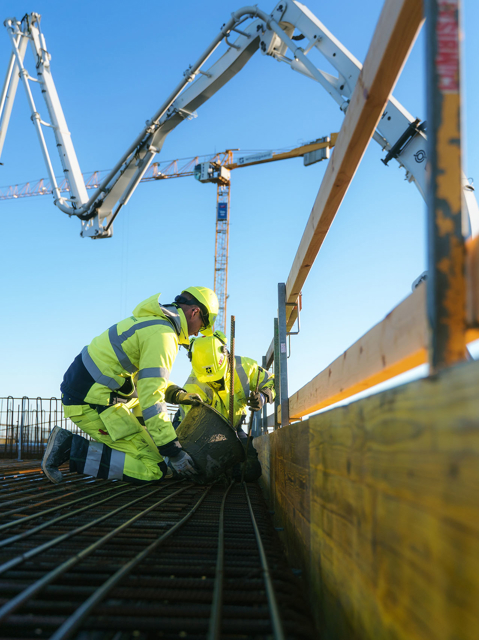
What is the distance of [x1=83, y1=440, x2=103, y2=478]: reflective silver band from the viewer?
470 centimetres

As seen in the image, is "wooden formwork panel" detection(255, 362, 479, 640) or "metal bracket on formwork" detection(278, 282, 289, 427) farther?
"metal bracket on formwork" detection(278, 282, 289, 427)

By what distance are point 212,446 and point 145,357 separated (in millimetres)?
1028

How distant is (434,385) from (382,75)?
1.10m

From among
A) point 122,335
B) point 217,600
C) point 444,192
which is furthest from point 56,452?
point 444,192

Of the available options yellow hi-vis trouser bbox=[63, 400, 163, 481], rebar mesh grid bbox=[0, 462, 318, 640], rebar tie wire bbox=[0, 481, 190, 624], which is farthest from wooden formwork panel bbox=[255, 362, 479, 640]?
yellow hi-vis trouser bbox=[63, 400, 163, 481]

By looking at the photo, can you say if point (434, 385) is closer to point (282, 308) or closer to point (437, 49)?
point (437, 49)

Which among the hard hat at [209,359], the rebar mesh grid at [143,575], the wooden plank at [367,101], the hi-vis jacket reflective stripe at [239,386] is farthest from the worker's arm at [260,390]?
the wooden plank at [367,101]

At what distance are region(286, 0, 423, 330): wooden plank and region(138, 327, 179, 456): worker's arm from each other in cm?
187

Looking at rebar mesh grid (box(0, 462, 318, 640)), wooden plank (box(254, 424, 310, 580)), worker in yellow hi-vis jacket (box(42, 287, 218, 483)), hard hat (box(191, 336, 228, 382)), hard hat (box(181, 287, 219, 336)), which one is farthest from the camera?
hard hat (box(191, 336, 228, 382))

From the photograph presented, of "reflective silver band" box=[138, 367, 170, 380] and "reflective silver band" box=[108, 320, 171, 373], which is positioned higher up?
"reflective silver band" box=[108, 320, 171, 373]

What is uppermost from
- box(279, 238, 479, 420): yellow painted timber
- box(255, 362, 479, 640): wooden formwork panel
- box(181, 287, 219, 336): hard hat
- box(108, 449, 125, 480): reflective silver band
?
box(181, 287, 219, 336): hard hat

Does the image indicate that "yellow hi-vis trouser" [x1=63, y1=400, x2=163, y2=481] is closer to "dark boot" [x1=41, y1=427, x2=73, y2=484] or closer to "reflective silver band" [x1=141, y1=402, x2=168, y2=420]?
"dark boot" [x1=41, y1=427, x2=73, y2=484]

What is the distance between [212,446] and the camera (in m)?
4.48

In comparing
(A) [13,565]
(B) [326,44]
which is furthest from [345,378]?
(B) [326,44]
